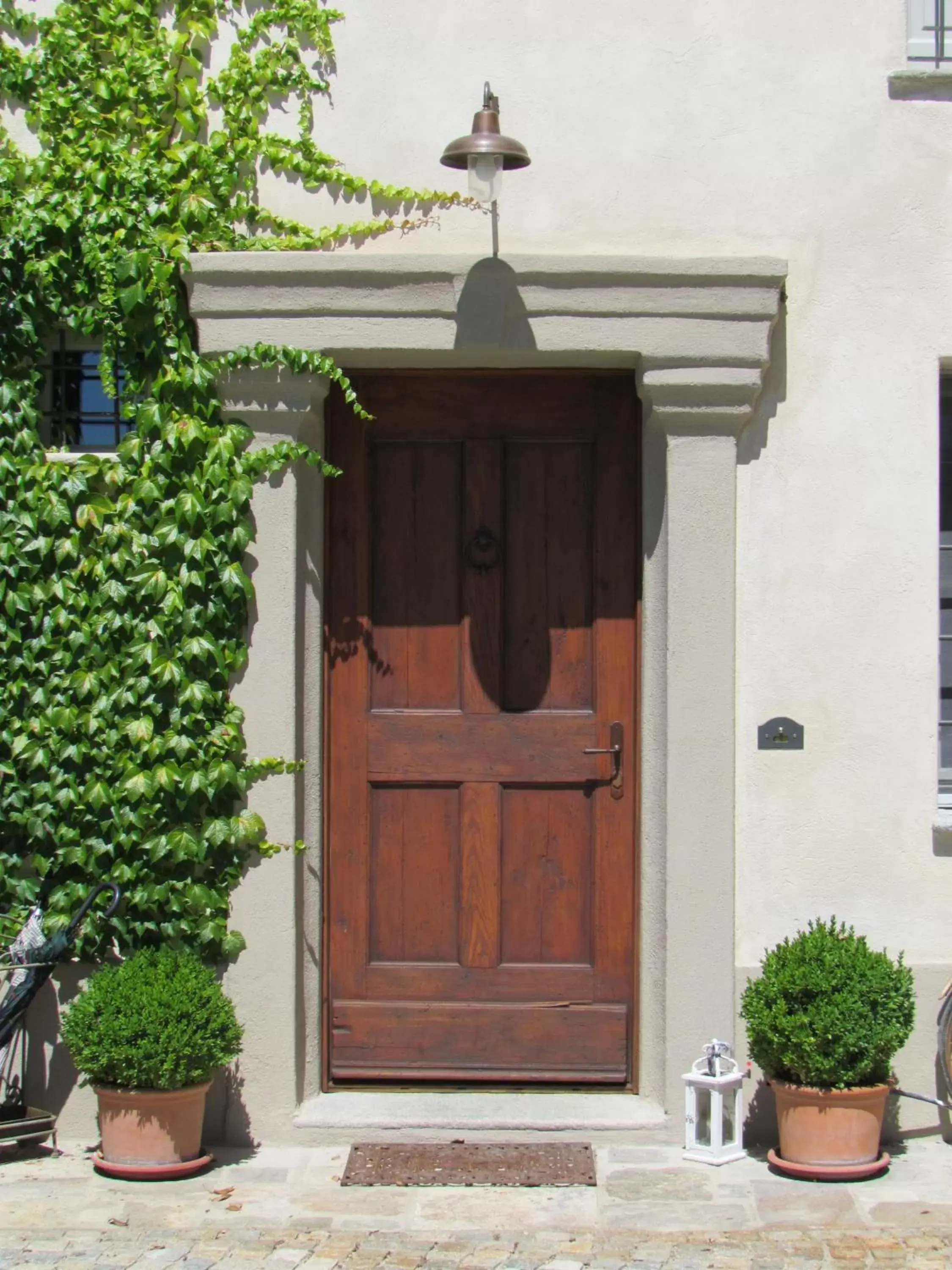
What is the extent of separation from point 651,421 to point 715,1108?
7.73ft

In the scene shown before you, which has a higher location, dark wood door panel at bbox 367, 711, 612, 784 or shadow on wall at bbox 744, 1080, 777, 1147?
dark wood door panel at bbox 367, 711, 612, 784

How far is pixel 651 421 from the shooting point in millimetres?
5707

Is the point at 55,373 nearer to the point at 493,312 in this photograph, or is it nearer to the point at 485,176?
the point at 493,312

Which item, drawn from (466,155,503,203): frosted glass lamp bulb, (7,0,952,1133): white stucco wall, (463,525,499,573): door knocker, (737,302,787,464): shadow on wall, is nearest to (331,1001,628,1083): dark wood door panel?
(7,0,952,1133): white stucco wall

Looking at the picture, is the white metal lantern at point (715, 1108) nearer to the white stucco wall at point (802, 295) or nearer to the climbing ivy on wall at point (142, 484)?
the white stucco wall at point (802, 295)

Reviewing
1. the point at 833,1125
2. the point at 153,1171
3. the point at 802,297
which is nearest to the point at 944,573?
the point at 802,297

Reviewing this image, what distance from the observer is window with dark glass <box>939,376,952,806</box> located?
589cm

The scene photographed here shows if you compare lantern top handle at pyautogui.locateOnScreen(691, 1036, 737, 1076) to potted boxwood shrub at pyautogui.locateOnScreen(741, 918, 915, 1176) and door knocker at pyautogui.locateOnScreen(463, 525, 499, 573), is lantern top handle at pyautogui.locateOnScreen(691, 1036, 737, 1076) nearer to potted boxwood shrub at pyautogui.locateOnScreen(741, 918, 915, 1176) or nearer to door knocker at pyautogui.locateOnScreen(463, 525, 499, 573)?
potted boxwood shrub at pyautogui.locateOnScreen(741, 918, 915, 1176)

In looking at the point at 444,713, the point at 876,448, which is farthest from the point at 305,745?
the point at 876,448

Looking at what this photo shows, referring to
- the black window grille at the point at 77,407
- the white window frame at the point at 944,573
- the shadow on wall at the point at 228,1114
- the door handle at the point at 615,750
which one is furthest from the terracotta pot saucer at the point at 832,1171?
the black window grille at the point at 77,407

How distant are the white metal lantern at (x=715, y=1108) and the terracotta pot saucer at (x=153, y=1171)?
1626mm

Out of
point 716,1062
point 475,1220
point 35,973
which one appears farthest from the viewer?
point 716,1062

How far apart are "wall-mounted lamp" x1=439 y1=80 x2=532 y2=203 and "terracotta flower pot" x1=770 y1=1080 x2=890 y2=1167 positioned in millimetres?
3072

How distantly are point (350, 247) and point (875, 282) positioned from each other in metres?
1.84
